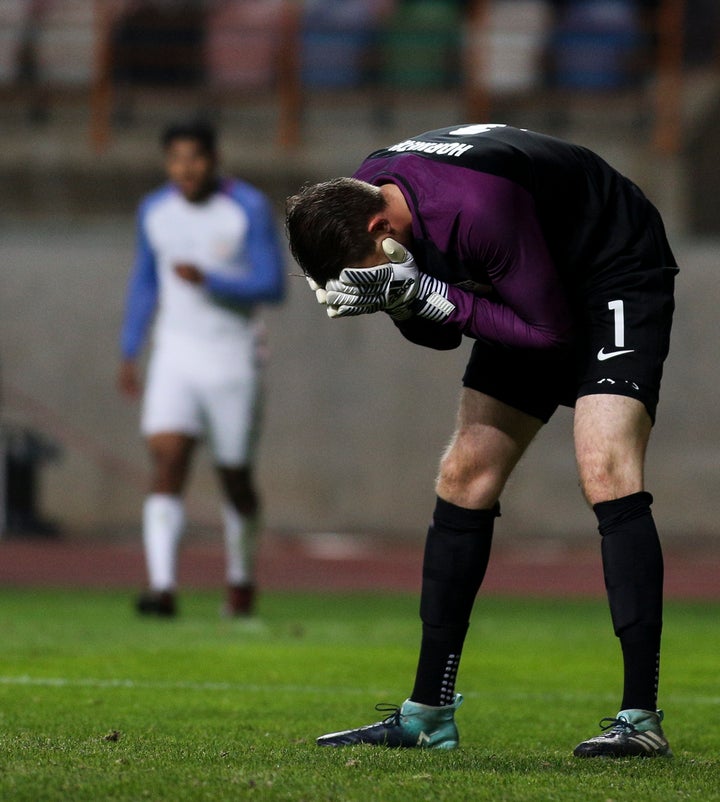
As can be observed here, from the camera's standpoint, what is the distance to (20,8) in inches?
802

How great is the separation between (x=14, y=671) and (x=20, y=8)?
15592mm

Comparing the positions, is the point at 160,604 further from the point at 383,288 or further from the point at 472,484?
the point at 383,288

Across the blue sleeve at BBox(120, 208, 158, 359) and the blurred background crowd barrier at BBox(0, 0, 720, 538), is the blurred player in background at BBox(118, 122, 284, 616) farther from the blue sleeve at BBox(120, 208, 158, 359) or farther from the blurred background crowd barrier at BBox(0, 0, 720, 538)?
the blurred background crowd barrier at BBox(0, 0, 720, 538)

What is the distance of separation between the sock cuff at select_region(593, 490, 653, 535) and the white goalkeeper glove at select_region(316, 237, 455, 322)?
0.70 metres

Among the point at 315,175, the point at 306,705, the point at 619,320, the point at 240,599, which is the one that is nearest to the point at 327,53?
the point at 315,175

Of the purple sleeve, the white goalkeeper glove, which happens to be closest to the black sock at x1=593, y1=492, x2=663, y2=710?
the purple sleeve

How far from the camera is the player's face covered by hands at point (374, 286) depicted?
4.11 metres

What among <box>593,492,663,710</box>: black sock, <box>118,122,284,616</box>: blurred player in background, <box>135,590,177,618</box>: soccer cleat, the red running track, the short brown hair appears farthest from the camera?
the red running track

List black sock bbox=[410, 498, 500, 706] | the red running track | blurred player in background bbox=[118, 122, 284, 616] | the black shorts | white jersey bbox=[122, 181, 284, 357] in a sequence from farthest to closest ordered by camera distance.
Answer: the red running track → white jersey bbox=[122, 181, 284, 357] → blurred player in background bbox=[118, 122, 284, 616] → black sock bbox=[410, 498, 500, 706] → the black shorts

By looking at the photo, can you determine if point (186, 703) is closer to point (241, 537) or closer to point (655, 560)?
point (655, 560)

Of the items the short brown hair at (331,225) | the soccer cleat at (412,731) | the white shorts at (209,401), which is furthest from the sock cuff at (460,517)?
the white shorts at (209,401)

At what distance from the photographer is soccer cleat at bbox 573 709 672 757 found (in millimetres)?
4164

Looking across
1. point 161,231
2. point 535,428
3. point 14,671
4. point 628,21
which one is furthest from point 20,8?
point 535,428

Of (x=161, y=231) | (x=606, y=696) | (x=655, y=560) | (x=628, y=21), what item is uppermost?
(x=628, y=21)
